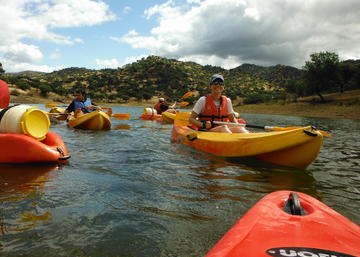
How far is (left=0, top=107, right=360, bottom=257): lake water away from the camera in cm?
201

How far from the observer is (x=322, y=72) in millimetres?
35719

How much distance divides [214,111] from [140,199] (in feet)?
11.3

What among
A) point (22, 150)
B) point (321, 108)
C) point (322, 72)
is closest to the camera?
point (22, 150)

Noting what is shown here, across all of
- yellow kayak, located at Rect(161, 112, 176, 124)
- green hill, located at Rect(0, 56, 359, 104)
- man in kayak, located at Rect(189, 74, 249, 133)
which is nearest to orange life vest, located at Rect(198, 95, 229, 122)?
man in kayak, located at Rect(189, 74, 249, 133)

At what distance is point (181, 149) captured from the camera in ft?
20.4

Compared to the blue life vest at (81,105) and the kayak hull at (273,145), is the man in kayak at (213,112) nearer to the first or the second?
the kayak hull at (273,145)

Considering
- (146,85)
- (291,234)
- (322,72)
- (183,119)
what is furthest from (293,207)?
(146,85)

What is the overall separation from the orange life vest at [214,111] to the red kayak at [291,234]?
163 inches

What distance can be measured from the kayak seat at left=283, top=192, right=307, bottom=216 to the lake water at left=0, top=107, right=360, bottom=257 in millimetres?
614

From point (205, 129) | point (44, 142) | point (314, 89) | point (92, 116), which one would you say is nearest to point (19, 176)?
point (44, 142)

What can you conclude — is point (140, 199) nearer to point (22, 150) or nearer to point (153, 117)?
point (22, 150)

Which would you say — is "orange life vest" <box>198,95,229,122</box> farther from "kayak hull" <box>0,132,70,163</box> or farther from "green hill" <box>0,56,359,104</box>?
"green hill" <box>0,56,359,104</box>

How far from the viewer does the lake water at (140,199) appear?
2008mm

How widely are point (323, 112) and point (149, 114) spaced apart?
71.7 ft
